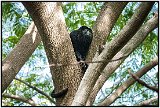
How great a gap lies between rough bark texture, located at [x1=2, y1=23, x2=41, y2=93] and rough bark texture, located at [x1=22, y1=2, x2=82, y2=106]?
0.46 metres

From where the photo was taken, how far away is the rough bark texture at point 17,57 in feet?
8.84

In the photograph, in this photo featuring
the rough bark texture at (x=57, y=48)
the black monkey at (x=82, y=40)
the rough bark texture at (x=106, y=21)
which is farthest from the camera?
the black monkey at (x=82, y=40)

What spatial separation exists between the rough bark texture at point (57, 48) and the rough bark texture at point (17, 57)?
1.51ft

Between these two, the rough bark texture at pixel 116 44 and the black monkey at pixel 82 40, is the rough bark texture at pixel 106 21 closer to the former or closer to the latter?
the black monkey at pixel 82 40

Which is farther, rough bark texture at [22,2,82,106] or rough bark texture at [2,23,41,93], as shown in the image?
rough bark texture at [2,23,41,93]

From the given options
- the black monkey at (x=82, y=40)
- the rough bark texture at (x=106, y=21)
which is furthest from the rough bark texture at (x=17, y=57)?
the rough bark texture at (x=106, y=21)

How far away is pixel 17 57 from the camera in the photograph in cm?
288

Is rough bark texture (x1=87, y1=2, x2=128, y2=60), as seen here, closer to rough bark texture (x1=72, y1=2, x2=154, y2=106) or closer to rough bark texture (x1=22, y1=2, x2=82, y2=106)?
rough bark texture (x1=22, y1=2, x2=82, y2=106)

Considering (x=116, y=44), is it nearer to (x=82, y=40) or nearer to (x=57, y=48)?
(x=57, y=48)

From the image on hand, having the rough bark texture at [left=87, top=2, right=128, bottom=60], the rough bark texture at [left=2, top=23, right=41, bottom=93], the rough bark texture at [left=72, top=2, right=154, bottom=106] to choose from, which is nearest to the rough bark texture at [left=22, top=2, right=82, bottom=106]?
the rough bark texture at [left=87, top=2, right=128, bottom=60]

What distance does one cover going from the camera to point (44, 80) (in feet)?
15.0

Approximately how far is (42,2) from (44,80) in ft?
7.70

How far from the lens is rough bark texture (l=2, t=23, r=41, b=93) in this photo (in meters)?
2.69

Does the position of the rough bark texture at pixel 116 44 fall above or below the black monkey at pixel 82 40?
below
